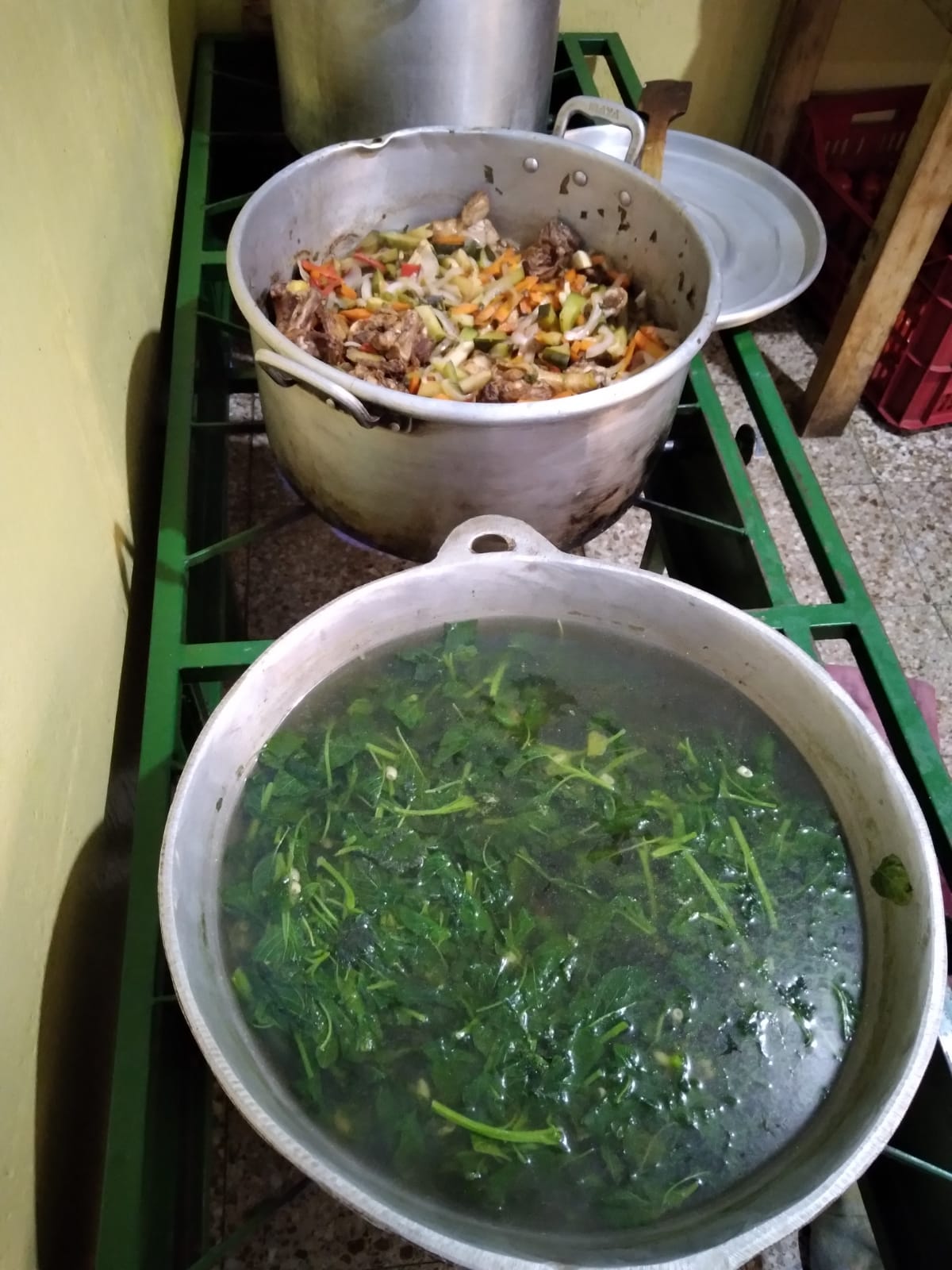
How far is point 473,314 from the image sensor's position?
42.4 inches

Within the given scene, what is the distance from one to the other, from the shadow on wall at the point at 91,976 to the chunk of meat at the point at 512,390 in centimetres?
38

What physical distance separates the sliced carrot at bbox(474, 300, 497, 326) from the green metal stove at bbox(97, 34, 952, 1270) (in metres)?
0.25

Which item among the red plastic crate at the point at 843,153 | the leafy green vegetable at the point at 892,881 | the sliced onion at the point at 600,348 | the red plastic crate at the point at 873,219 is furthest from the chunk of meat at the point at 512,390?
the red plastic crate at the point at 843,153

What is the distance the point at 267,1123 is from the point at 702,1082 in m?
0.29

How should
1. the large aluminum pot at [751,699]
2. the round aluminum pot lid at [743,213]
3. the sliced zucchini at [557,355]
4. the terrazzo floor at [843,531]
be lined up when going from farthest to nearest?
the terrazzo floor at [843,531] → the round aluminum pot lid at [743,213] → the sliced zucchini at [557,355] → the large aluminum pot at [751,699]

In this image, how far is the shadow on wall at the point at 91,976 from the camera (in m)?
0.66

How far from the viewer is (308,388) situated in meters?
0.76

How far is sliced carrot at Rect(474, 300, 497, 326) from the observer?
1.07 meters

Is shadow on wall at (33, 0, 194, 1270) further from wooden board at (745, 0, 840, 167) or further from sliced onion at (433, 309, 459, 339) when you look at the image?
wooden board at (745, 0, 840, 167)

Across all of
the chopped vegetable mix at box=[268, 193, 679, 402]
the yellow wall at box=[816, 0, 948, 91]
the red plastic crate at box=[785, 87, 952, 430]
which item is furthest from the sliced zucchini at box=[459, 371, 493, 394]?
the yellow wall at box=[816, 0, 948, 91]

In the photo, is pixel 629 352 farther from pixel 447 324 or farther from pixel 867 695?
pixel 867 695

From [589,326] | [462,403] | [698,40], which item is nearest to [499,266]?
[589,326]

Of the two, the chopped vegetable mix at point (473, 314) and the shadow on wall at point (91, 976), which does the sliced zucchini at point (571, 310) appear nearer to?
the chopped vegetable mix at point (473, 314)

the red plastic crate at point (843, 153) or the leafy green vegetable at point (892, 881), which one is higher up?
the leafy green vegetable at point (892, 881)
